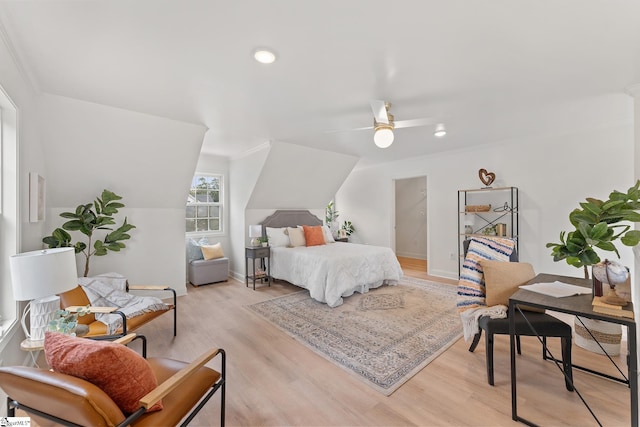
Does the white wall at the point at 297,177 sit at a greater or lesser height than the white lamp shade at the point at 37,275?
greater

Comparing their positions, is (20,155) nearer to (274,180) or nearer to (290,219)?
A: (274,180)

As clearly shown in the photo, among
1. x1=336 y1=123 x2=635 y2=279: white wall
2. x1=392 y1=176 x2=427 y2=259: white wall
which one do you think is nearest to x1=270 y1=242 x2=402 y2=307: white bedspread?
x1=336 y1=123 x2=635 y2=279: white wall

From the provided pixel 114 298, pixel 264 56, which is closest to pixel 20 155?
pixel 114 298

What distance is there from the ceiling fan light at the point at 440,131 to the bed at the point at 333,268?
198cm

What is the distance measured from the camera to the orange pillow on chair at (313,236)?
16.6ft

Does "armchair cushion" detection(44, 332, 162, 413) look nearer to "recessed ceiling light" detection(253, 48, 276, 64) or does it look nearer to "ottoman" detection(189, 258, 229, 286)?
"recessed ceiling light" detection(253, 48, 276, 64)

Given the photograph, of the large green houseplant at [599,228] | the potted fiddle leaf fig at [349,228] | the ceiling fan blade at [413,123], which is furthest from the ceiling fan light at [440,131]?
the potted fiddle leaf fig at [349,228]

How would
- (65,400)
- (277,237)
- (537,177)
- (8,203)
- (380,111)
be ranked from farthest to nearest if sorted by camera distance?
(277,237) → (537,177) → (380,111) → (8,203) → (65,400)

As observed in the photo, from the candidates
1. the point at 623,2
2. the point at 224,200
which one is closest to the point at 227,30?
the point at 623,2

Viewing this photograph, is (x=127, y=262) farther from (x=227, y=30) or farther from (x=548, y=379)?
(x=548, y=379)

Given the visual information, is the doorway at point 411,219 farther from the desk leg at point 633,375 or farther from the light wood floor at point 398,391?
the desk leg at point 633,375

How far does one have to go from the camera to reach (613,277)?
1.47 metres

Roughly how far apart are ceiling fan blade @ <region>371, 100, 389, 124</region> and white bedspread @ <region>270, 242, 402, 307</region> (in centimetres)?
197

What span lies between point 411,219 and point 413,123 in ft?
14.3
